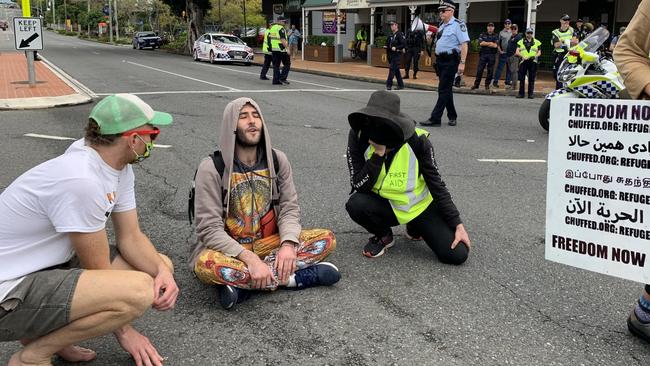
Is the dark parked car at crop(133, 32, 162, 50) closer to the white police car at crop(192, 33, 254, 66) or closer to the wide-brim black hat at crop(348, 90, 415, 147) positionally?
the white police car at crop(192, 33, 254, 66)

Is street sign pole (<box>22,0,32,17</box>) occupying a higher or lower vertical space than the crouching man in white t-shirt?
higher

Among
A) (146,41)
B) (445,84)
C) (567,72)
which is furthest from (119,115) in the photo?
(146,41)

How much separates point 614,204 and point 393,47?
559 inches

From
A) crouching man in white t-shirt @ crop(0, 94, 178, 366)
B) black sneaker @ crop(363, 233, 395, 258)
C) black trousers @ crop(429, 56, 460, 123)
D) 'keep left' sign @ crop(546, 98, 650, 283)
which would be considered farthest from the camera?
black trousers @ crop(429, 56, 460, 123)

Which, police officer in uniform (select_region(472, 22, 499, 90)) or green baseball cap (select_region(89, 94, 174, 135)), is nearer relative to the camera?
green baseball cap (select_region(89, 94, 174, 135))

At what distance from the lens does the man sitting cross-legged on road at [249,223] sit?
346 centimetres

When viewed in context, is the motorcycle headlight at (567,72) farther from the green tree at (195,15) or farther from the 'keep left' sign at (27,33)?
the green tree at (195,15)

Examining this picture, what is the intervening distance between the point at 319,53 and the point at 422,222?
84.9ft

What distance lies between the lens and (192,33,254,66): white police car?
2698 centimetres

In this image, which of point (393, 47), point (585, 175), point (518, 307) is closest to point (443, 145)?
point (518, 307)

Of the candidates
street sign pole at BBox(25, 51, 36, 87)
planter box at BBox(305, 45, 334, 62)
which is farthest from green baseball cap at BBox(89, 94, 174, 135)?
planter box at BBox(305, 45, 334, 62)

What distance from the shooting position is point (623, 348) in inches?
121

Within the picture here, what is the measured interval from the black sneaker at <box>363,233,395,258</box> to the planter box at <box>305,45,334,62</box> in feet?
82.1

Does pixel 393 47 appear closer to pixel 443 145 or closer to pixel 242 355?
pixel 443 145
